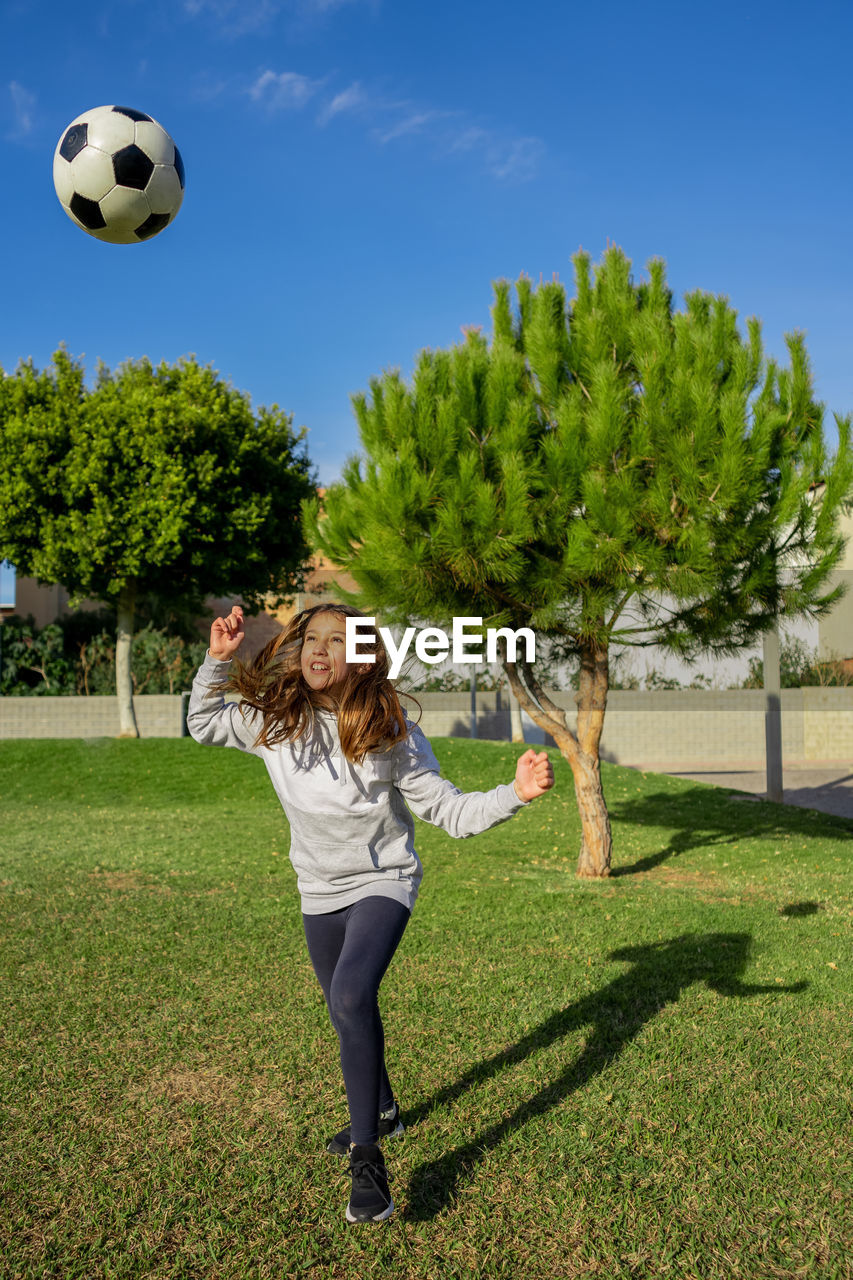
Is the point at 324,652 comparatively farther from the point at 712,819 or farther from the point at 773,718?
the point at 773,718

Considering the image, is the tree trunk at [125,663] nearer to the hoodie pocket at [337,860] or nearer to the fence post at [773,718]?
the fence post at [773,718]

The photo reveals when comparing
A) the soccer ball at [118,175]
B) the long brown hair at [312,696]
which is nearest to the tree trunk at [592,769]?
the soccer ball at [118,175]

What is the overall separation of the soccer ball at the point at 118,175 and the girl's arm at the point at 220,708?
425cm

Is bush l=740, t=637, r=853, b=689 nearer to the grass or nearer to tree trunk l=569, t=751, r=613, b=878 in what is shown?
the grass

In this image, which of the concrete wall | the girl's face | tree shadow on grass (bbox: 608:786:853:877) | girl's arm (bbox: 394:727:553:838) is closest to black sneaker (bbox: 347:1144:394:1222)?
girl's arm (bbox: 394:727:553:838)

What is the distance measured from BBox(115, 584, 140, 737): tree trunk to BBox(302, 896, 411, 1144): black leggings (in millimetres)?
16527

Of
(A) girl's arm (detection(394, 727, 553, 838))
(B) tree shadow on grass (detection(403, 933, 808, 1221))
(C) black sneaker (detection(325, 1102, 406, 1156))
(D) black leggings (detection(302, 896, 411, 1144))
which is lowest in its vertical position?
(B) tree shadow on grass (detection(403, 933, 808, 1221))

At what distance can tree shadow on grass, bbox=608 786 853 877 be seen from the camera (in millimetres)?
10469

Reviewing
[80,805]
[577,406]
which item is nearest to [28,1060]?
[577,406]

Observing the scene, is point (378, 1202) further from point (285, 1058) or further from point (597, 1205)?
point (285, 1058)

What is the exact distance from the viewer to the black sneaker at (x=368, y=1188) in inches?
107

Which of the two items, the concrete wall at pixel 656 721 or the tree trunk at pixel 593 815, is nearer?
the tree trunk at pixel 593 815

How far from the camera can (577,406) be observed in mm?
7371

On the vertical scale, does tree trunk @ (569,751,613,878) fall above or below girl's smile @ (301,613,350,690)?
below
